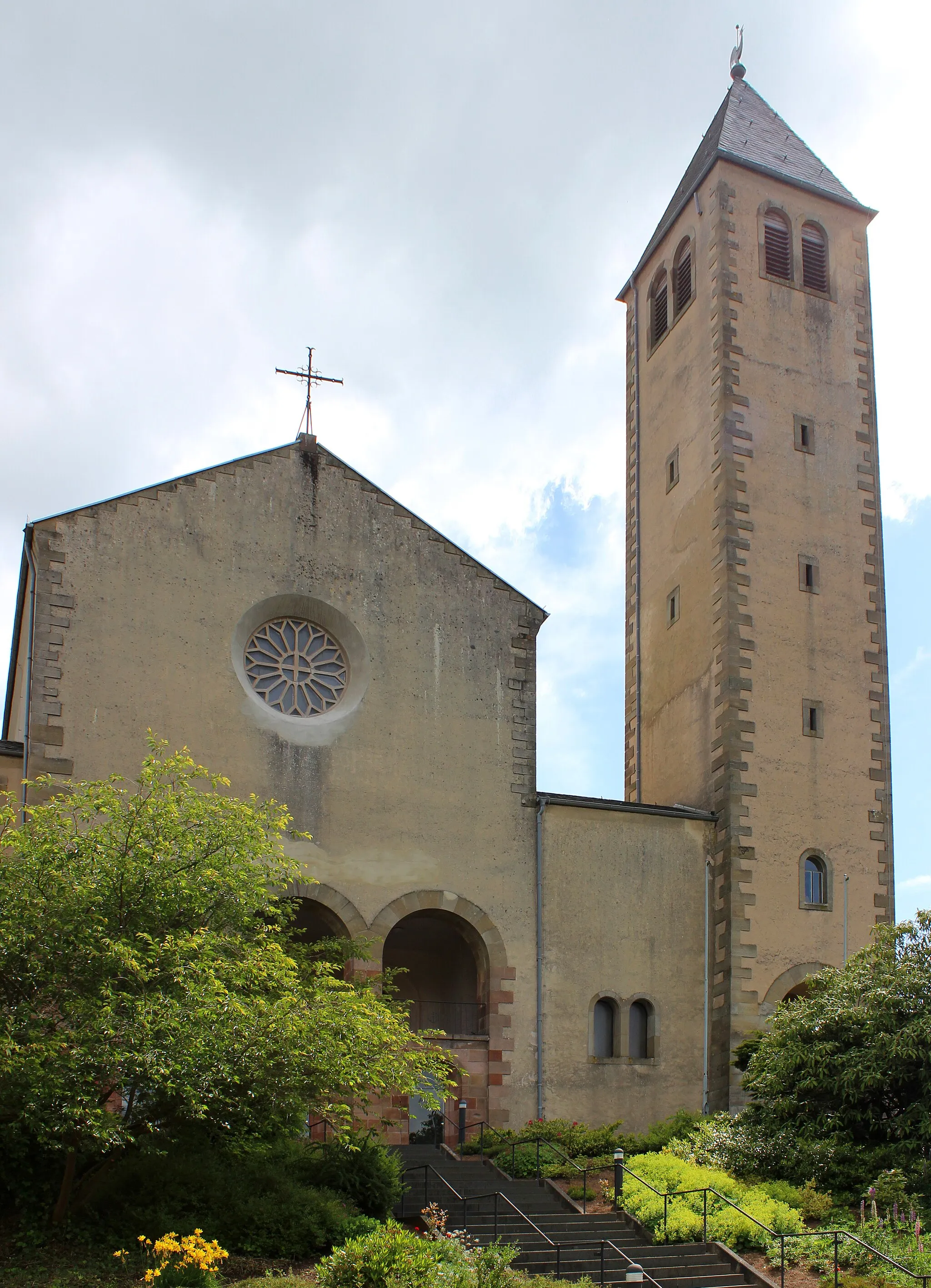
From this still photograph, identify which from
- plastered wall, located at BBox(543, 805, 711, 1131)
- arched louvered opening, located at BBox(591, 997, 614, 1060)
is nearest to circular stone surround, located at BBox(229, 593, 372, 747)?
plastered wall, located at BBox(543, 805, 711, 1131)

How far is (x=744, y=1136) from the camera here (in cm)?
2327

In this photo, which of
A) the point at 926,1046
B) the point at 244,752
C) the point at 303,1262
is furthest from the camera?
the point at 244,752

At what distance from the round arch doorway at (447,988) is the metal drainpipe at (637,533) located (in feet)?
22.7

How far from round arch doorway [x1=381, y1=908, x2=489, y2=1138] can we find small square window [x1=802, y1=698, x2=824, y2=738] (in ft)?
29.7

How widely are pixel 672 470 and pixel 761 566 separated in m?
4.60

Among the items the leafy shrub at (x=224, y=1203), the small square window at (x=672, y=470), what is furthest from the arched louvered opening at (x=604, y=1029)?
the small square window at (x=672, y=470)

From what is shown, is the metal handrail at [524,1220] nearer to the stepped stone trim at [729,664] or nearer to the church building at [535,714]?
the church building at [535,714]

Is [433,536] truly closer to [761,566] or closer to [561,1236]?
[761,566]

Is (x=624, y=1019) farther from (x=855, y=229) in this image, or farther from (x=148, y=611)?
(x=855, y=229)

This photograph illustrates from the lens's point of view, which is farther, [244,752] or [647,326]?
[647,326]

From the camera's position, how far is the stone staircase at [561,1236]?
18797 mm

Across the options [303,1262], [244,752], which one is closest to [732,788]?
[244,752]

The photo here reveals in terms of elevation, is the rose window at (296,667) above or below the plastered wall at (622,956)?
above

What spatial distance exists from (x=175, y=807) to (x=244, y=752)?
6.65 meters
